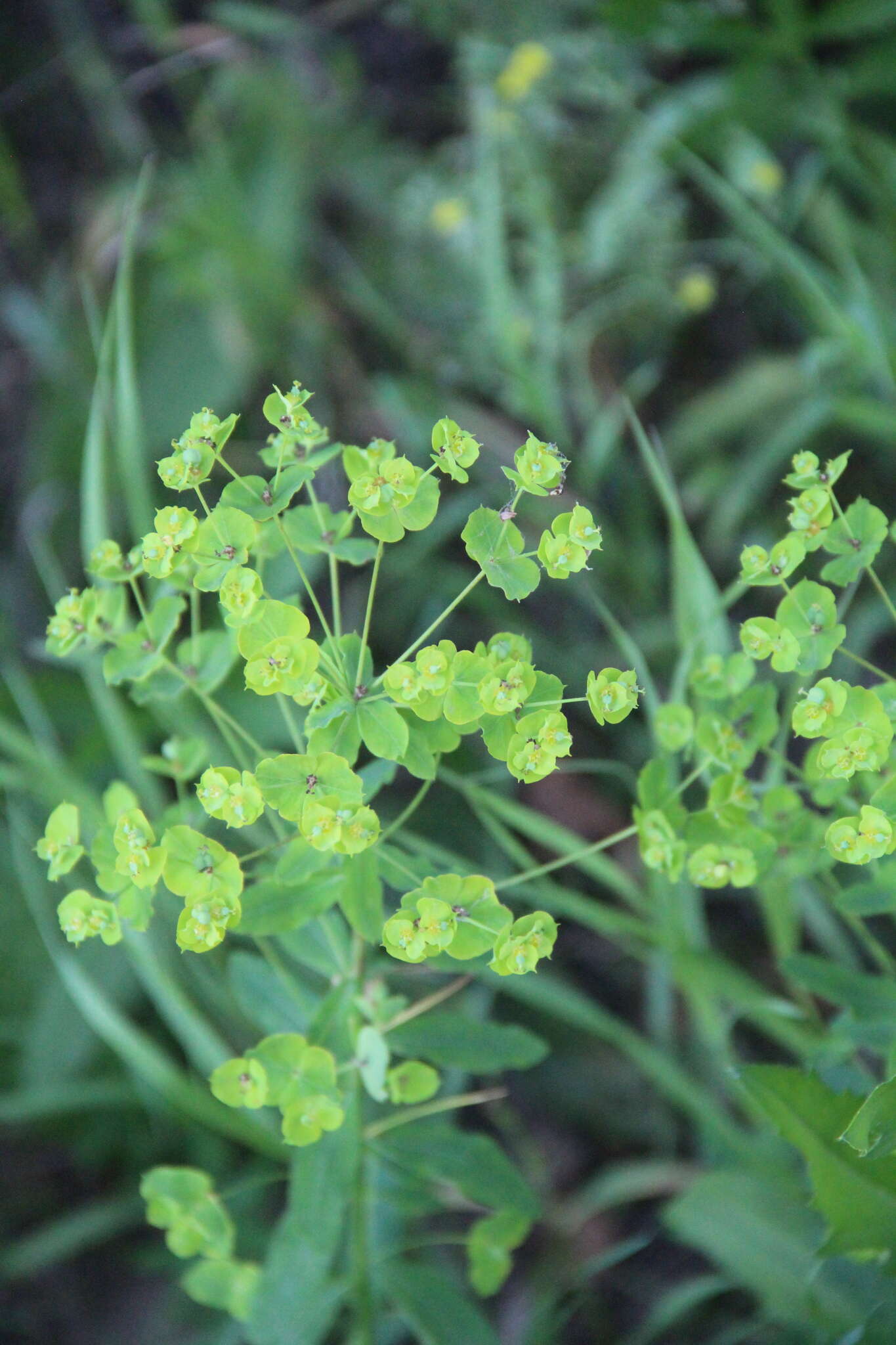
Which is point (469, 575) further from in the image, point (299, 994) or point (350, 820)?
point (350, 820)

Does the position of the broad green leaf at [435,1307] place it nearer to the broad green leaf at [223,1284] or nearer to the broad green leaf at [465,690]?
the broad green leaf at [223,1284]

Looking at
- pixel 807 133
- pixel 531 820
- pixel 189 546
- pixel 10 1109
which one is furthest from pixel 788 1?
pixel 10 1109

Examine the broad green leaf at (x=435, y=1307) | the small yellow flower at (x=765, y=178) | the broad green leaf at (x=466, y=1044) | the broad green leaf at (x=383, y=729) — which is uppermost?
the broad green leaf at (x=383, y=729)

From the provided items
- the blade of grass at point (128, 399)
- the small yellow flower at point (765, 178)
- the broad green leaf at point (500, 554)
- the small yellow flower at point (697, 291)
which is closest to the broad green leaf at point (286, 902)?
the broad green leaf at point (500, 554)

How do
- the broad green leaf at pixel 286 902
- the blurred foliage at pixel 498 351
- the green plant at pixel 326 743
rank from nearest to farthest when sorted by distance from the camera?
the green plant at pixel 326 743 → the broad green leaf at pixel 286 902 → the blurred foliage at pixel 498 351

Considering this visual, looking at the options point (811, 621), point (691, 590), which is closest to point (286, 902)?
point (811, 621)

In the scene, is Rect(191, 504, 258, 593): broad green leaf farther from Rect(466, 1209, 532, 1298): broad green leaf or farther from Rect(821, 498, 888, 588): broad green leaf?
Rect(466, 1209, 532, 1298): broad green leaf

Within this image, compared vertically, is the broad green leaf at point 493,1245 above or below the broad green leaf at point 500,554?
below
